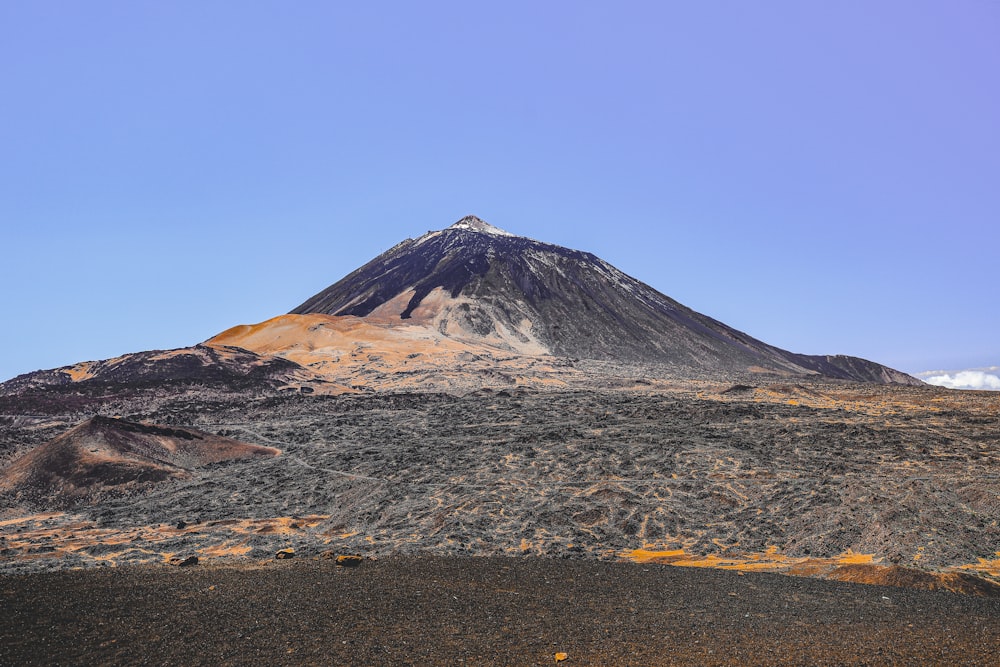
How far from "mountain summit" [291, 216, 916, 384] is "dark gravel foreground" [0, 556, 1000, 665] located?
215 feet

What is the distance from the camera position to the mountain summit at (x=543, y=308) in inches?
3789

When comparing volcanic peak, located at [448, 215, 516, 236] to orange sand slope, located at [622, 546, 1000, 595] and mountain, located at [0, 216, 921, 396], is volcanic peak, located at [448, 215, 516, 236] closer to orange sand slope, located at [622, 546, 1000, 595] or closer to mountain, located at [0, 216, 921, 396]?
mountain, located at [0, 216, 921, 396]

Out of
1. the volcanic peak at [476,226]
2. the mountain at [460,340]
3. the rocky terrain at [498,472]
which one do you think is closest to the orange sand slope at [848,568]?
the rocky terrain at [498,472]

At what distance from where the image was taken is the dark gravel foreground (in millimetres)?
11070

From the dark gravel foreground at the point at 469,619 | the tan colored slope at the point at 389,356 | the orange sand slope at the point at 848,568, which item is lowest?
the orange sand slope at the point at 848,568

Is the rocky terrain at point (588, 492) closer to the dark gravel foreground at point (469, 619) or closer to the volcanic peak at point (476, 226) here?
the dark gravel foreground at point (469, 619)

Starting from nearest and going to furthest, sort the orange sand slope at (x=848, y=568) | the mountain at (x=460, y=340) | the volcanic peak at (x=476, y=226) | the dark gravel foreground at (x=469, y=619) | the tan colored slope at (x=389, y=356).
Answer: the dark gravel foreground at (x=469, y=619), the orange sand slope at (x=848, y=568), the tan colored slope at (x=389, y=356), the mountain at (x=460, y=340), the volcanic peak at (x=476, y=226)

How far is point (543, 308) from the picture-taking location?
107750 mm

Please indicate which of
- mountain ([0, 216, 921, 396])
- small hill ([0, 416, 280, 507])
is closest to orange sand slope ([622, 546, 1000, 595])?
small hill ([0, 416, 280, 507])

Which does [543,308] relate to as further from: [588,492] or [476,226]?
[588,492]

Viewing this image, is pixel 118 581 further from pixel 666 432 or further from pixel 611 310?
pixel 611 310

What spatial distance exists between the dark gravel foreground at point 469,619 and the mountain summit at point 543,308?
215 ft

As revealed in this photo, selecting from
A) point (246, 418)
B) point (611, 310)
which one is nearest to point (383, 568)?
point (246, 418)

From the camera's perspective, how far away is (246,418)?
49125 millimetres
